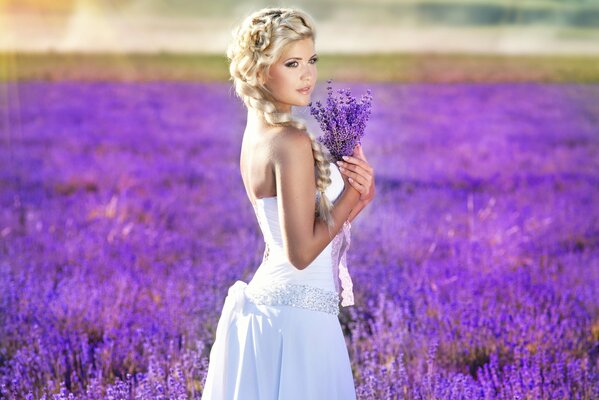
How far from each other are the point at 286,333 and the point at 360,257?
115 inches

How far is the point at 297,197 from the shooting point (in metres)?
2.36

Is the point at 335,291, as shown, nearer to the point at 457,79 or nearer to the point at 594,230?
the point at 594,230

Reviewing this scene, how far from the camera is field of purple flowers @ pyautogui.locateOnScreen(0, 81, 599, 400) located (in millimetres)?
3701

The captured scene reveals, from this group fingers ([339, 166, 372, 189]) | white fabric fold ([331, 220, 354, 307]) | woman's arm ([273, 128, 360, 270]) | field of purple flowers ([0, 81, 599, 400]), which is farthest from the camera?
field of purple flowers ([0, 81, 599, 400])

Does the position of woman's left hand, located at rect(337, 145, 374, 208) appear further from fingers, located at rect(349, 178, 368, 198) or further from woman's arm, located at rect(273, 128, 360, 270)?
woman's arm, located at rect(273, 128, 360, 270)

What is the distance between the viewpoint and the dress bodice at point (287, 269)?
2.52 metres

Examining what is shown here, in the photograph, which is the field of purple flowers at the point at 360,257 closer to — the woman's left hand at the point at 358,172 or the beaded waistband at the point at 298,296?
the beaded waistband at the point at 298,296

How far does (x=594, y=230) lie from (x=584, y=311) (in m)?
2.02

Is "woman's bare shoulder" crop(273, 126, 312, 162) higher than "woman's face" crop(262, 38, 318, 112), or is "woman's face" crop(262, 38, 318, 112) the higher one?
"woman's face" crop(262, 38, 318, 112)

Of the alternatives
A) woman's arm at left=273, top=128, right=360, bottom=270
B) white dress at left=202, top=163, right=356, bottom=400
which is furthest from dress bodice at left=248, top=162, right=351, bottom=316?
woman's arm at left=273, top=128, right=360, bottom=270

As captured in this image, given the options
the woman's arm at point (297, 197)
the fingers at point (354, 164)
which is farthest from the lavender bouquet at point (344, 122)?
the woman's arm at point (297, 197)

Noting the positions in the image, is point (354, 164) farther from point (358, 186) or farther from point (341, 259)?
point (341, 259)

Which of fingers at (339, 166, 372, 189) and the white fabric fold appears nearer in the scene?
fingers at (339, 166, 372, 189)

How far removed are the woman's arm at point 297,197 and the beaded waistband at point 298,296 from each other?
0.44ft
